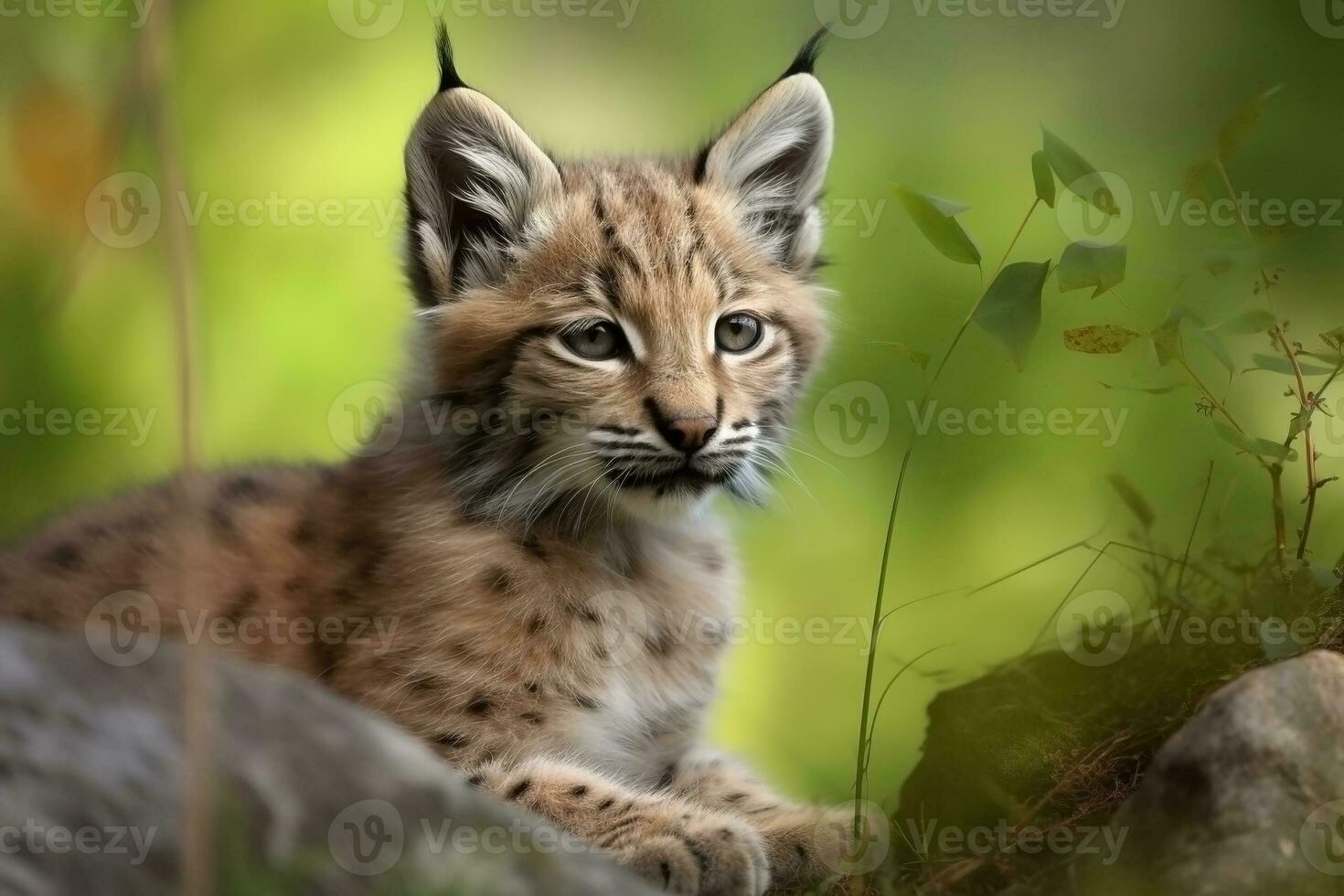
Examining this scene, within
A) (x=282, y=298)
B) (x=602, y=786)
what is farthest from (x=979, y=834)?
(x=282, y=298)

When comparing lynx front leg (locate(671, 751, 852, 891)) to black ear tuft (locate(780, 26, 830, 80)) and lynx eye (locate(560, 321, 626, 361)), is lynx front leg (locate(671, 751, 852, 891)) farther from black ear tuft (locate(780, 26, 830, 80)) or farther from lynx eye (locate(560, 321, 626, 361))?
black ear tuft (locate(780, 26, 830, 80))

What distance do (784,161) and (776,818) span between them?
2.08 meters

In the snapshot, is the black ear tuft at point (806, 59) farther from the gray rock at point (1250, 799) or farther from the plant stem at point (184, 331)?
the plant stem at point (184, 331)

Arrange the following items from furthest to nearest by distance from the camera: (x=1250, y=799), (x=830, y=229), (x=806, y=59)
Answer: (x=830, y=229)
(x=806, y=59)
(x=1250, y=799)

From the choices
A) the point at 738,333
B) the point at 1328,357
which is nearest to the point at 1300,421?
the point at 1328,357

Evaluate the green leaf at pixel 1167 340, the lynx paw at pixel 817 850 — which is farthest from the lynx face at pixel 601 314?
the green leaf at pixel 1167 340

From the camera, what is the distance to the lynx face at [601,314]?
3559mm

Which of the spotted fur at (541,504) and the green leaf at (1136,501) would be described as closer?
the spotted fur at (541,504)

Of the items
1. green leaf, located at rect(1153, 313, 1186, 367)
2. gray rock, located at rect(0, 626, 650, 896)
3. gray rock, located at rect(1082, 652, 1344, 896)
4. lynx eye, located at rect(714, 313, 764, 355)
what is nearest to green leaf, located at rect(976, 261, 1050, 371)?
green leaf, located at rect(1153, 313, 1186, 367)

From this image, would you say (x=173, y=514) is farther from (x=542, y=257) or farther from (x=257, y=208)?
(x=257, y=208)

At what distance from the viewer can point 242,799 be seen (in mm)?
2160

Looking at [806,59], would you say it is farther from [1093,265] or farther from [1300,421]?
[1300,421]

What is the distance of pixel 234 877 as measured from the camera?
2061 millimetres

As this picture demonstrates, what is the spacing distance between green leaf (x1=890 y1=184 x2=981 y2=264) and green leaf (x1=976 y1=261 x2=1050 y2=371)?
110 mm
